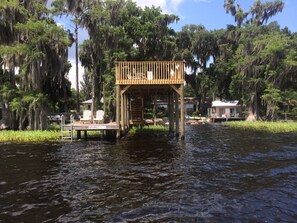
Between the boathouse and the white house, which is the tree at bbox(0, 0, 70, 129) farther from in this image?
the white house

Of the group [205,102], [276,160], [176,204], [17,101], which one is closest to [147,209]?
[176,204]

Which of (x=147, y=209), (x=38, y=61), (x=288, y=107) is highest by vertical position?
(x=38, y=61)

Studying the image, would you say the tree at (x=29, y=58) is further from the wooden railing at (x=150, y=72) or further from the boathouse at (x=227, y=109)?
the boathouse at (x=227, y=109)

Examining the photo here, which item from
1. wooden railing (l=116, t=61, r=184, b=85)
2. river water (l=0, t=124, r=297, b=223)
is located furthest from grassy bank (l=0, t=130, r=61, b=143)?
wooden railing (l=116, t=61, r=184, b=85)

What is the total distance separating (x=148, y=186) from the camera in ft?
29.7

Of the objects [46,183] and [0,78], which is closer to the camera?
[46,183]

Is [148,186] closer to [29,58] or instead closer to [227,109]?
[29,58]

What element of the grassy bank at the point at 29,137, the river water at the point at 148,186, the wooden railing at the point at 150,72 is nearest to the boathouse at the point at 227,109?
the wooden railing at the point at 150,72

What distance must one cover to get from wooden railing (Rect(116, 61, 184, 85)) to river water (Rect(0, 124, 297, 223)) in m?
5.50

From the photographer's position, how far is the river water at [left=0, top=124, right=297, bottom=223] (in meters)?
6.88

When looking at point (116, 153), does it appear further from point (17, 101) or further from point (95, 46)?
point (95, 46)

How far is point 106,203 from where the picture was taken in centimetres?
762

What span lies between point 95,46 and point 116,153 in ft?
75.5

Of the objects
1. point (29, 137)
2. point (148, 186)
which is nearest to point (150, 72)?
point (29, 137)
